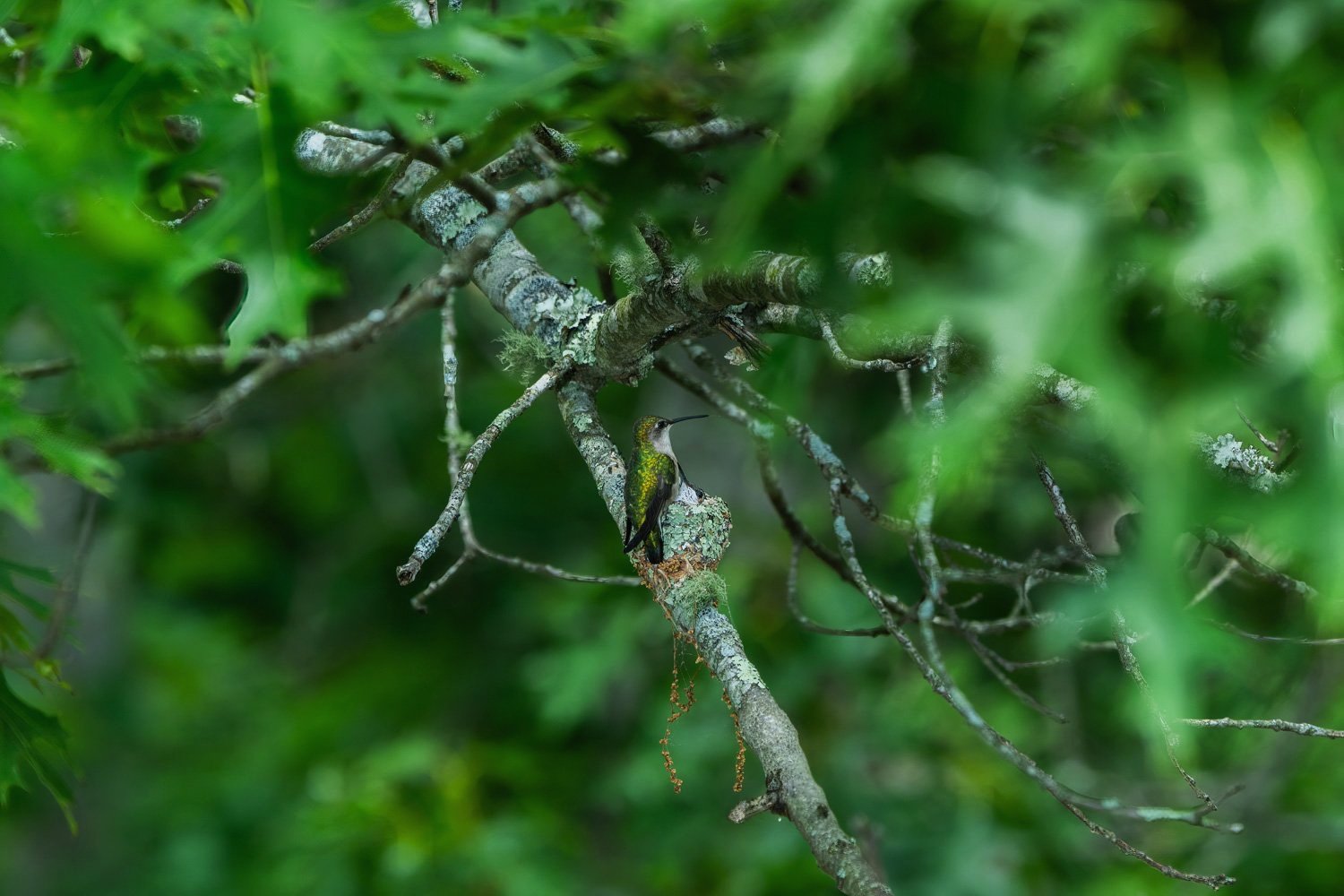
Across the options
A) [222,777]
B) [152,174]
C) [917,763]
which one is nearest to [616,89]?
[152,174]

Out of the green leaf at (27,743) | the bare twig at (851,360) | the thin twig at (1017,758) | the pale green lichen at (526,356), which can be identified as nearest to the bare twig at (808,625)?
the thin twig at (1017,758)

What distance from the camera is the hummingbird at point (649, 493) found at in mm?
2311

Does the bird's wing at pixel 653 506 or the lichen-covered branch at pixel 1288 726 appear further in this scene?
the bird's wing at pixel 653 506

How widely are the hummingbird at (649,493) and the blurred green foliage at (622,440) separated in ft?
1.19

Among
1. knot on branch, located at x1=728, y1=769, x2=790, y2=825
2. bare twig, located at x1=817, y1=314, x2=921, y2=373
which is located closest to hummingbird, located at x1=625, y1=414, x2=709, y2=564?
bare twig, located at x1=817, y1=314, x2=921, y2=373

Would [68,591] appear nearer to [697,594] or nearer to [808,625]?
[697,594]

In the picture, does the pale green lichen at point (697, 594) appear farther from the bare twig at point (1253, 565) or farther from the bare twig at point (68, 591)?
the bare twig at point (68, 591)

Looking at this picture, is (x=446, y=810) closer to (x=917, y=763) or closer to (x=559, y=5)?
(x=917, y=763)

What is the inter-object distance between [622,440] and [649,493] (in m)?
3.74

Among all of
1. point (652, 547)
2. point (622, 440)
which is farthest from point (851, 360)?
point (622, 440)

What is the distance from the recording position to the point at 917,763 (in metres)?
5.85

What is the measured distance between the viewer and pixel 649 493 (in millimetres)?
2512

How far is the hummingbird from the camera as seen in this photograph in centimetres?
231

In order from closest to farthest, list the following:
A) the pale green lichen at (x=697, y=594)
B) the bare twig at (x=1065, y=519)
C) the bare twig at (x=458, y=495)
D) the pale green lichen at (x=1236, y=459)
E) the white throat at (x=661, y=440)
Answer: the pale green lichen at (x=1236, y=459)
the bare twig at (x=458, y=495)
the bare twig at (x=1065, y=519)
the pale green lichen at (x=697, y=594)
the white throat at (x=661, y=440)
